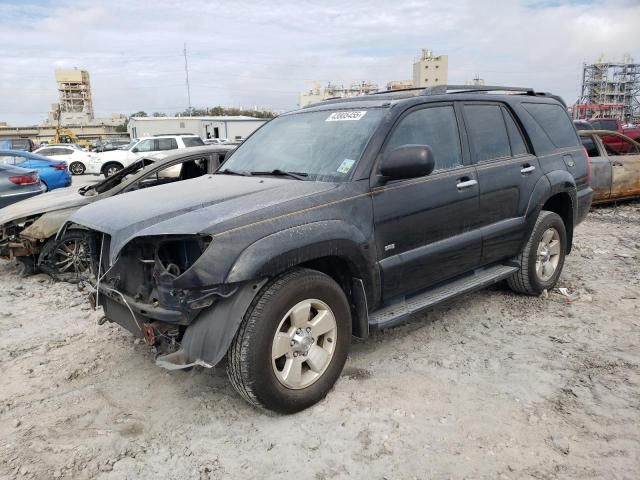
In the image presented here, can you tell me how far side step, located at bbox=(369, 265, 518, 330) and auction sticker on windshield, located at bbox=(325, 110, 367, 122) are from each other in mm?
1394

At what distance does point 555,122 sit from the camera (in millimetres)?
5172

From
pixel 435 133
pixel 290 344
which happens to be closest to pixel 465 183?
pixel 435 133

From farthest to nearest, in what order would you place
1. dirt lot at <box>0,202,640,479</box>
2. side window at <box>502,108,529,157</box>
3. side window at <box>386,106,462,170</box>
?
1. side window at <box>502,108,529,157</box>
2. side window at <box>386,106,462,170</box>
3. dirt lot at <box>0,202,640,479</box>

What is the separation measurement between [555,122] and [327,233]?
3.38 m

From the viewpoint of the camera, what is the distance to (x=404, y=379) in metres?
3.51

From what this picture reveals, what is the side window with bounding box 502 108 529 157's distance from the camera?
4559mm

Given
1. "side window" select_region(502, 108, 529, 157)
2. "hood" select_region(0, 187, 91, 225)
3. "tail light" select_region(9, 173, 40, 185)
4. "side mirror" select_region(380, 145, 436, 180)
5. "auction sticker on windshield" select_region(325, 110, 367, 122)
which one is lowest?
"hood" select_region(0, 187, 91, 225)

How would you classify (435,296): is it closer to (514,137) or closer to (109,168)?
(514,137)

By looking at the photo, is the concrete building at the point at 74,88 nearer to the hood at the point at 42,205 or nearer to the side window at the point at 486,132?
the hood at the point at 42,205

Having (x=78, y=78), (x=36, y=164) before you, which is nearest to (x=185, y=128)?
(x=36, y=164)

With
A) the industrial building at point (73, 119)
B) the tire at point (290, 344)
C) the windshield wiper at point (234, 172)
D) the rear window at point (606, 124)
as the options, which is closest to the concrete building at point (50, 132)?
the industrial building at point (73, 119)

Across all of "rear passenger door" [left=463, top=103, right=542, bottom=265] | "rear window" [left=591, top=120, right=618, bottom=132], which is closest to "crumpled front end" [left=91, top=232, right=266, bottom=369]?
"rear passenger door" [left=463, top=103, right=542, bottom=265]

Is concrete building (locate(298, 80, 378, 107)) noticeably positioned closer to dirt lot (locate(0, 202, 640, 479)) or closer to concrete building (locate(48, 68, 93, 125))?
dirt lot (locate(0, 202, 640, 479))

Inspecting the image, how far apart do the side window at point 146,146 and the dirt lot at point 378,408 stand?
1816 cm
